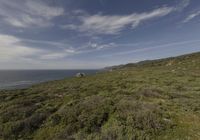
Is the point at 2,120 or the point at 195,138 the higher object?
the point at 2,120

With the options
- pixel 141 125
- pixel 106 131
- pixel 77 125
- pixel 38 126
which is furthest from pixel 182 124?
pixel 38 126

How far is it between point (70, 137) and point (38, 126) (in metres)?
2.94

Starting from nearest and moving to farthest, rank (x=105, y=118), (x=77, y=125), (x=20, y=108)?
(x=77, y=125) < (x=105, y=118) < (x=20, y=108)

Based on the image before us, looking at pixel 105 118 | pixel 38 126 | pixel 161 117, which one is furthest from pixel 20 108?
pixel 161 117

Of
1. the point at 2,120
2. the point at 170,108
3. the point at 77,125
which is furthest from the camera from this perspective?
the point at 170,108

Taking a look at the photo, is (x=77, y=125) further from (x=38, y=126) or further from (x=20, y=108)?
(x=20, y=108)

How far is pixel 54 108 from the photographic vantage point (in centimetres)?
1472

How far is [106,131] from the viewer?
9844mm

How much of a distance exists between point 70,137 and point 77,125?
1160 millimetres

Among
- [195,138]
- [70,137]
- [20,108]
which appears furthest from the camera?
[20,108]

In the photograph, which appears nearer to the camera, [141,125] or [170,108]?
[141,125]

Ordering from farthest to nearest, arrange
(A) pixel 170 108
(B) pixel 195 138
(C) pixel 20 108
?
(C) pixel 20 108
(A) pixel 170 108
(B) pixel 195 138

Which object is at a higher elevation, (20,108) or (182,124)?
(20,108)

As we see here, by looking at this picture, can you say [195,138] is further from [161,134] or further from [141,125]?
[141,125]
